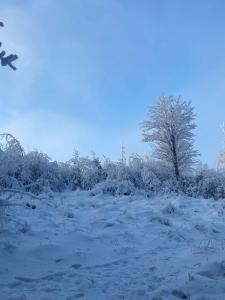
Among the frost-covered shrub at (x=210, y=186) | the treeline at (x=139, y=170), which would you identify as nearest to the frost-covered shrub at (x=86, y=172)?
the treeline at (x=139, y=170)

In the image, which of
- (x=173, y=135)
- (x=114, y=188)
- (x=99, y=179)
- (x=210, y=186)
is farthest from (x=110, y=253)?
(x=173, y=135)

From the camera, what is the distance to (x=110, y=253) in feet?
28.8

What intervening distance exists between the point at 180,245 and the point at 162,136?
21584mm

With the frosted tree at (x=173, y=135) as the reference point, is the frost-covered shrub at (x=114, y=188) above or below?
below

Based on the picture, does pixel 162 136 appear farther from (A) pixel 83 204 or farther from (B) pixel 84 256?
(B) pixel 84 256

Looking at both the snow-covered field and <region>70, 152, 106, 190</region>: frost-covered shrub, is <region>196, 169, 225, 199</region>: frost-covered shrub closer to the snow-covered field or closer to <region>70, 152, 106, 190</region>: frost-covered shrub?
<region>70, 152, 106, 190</region>: frost-covered shrub

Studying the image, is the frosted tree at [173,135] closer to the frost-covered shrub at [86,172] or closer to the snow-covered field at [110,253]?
the frost-covered shrub at [86,172]

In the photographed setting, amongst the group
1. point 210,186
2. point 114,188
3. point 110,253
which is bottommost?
point 110,253

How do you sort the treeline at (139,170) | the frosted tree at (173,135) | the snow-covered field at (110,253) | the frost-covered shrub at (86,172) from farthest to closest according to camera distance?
1. the frosted tree at (173,135)
2. the frost-covered shrub at (86,172)
3. the treeline at (139,170)
4. the snow-covered field at (110,253)

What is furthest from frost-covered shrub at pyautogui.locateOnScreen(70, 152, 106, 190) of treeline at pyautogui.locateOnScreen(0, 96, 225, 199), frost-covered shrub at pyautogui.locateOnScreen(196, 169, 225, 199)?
frost-covered shrub at pyautogui.locateOnScreen(196, 169, 225, 199)

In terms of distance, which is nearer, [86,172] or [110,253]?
[110,253]

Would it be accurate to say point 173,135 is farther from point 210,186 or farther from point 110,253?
point 110,253

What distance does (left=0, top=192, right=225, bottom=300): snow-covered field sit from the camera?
257 inches

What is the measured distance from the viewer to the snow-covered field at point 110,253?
21.4 feet
